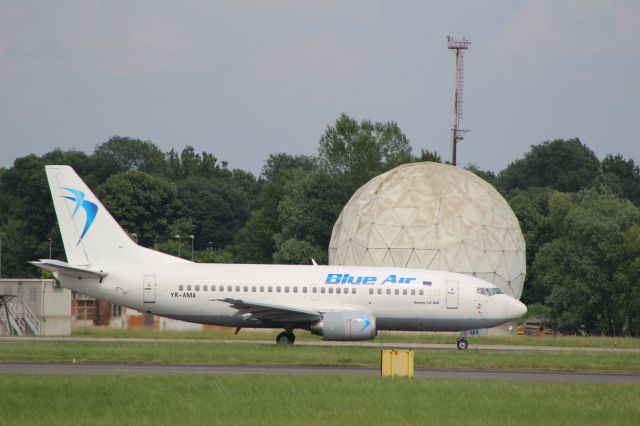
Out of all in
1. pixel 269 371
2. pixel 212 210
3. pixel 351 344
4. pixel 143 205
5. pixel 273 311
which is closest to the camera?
pixel 269 371

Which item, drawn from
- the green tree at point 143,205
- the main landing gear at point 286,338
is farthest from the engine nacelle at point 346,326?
the green tree at point 143,205

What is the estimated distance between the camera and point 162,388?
80.7ft

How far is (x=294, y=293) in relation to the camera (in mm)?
41750

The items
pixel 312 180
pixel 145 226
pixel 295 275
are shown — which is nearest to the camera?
pixel 295 275

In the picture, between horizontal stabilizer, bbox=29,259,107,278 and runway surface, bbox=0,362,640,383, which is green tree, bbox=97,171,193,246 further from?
runway surface, bbox=0,362,640,383

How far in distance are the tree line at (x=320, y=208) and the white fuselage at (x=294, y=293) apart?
24571 mm

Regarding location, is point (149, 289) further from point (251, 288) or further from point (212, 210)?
point (212, 210)

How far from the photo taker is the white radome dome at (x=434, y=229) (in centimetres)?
Result: 6397

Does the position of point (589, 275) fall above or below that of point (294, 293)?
above

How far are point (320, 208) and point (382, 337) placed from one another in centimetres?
3950

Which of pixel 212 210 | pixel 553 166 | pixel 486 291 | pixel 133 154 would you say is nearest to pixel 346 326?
pixel 486 291

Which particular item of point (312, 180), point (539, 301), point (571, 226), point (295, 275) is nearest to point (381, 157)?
point (312, 180)

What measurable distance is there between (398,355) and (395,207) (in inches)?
1463

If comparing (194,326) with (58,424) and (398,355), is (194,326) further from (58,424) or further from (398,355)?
(58,424)
